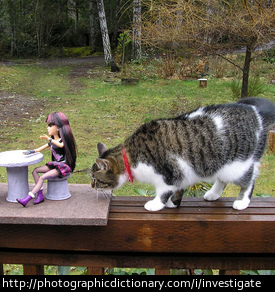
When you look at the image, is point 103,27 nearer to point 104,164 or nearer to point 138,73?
point 138,73

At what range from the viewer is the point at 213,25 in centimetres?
442

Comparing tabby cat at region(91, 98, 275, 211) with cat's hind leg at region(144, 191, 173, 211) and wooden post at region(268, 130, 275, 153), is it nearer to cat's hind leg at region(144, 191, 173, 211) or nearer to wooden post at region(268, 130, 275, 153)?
cat's hind leg at region(144, 191, 173, 211)

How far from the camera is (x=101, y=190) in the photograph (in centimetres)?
158

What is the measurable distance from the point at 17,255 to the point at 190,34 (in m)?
4.04

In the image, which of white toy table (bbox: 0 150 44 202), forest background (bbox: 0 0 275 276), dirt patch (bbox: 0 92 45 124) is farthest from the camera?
dirt patch (bbox: 0 92 45 124)

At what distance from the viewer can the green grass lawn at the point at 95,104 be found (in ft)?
15.3

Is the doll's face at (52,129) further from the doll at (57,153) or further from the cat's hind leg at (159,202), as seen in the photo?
the cat's hind leg at (159,202)

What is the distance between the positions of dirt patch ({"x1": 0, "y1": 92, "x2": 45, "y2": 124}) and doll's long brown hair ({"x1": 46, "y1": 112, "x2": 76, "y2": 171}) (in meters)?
4.81

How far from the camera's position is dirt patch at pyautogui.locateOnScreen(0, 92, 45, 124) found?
20.1 feet

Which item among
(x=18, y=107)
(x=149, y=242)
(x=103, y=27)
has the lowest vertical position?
(x=18, y=107)

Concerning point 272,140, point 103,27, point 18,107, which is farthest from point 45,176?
point 103,27

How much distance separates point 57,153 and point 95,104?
5.74 metres

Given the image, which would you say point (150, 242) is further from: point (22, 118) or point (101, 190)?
point (22, 118)

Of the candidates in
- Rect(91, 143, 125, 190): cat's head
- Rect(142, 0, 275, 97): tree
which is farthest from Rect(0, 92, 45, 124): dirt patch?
Rect(91, 143, 125, 190): cat's head
